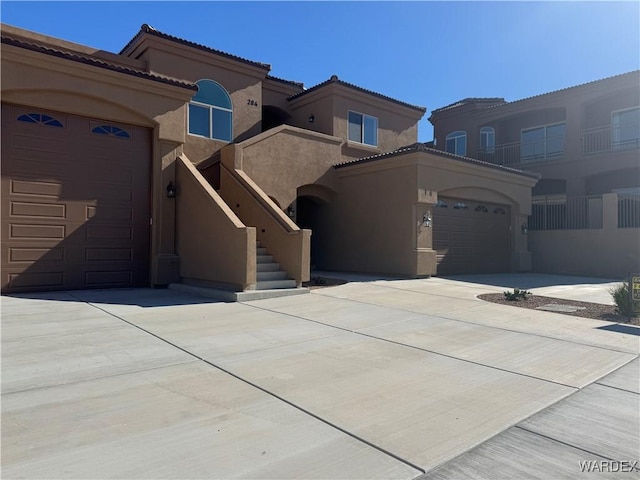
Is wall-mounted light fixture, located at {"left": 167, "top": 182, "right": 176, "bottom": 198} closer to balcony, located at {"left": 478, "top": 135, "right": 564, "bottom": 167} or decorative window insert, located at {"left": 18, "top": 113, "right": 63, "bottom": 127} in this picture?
decorative window insert, located at {"left": 18, "top": 113, "right": 63, "bottom": 127}

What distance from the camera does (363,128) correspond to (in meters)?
20.3

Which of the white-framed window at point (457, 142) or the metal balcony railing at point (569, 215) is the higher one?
the white-framed window at point (457, 142)

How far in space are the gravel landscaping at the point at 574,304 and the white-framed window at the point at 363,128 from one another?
1042 cm

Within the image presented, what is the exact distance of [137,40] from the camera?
15.2 metres

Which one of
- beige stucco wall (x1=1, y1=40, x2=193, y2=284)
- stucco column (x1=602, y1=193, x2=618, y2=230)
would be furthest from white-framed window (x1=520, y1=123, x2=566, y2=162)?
beige stucco wall (x1=1, y1=40, x2=193, y2=284)

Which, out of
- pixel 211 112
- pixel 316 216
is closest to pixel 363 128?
pixel 316 216

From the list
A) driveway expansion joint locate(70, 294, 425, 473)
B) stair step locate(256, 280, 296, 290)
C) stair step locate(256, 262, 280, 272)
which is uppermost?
stair step locate(256, 262, 280, 272)

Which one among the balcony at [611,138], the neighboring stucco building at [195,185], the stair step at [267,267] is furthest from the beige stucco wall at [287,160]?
the balcony at [611,138]

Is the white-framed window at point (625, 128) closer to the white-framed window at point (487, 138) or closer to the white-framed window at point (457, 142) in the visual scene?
the white-framed window at point (487, 138)

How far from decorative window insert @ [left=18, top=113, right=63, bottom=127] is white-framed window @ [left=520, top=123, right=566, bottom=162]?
24587 millimetres

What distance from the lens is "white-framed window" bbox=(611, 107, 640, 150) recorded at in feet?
77.2

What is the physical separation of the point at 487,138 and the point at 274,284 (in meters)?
22.3

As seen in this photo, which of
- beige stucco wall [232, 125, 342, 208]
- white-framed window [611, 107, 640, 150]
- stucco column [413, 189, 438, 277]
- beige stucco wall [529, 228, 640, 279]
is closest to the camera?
beige stucco wall [232, 125, 342, 208]

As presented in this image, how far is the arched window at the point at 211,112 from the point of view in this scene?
1584 centimetres
